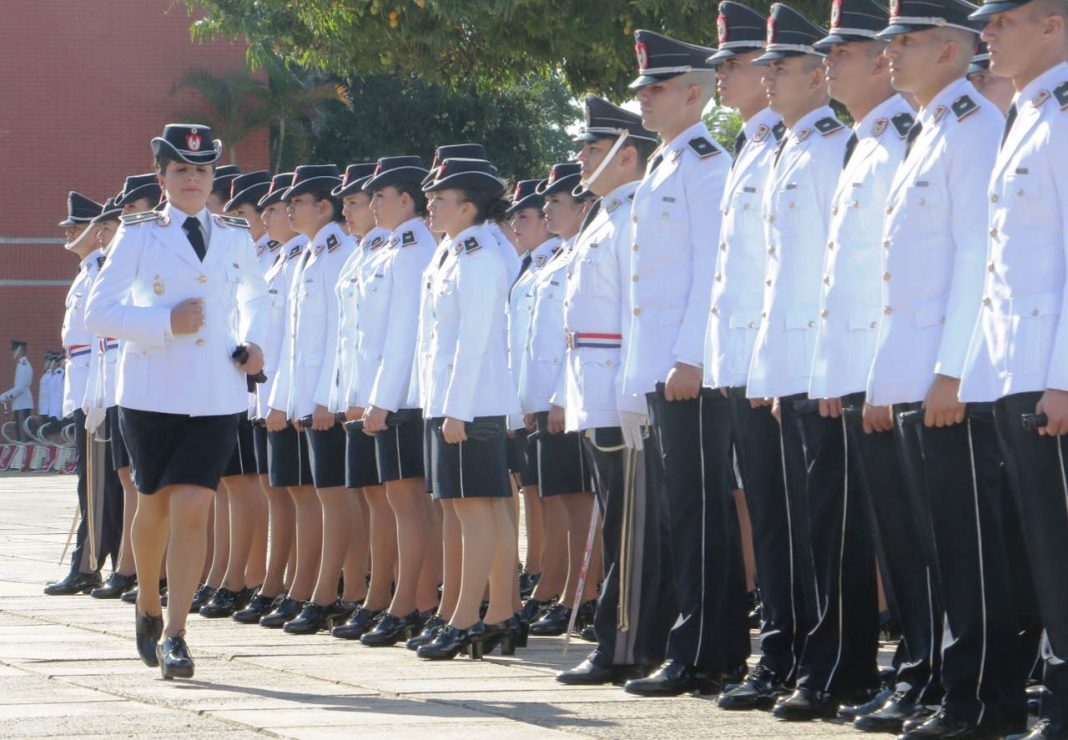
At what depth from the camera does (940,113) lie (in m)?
6.15

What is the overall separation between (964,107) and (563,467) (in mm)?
4266

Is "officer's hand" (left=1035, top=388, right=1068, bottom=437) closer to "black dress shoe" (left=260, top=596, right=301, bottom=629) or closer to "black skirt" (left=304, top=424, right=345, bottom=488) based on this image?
"black skirt" (left=304, top=424, right=345, bottom=488)

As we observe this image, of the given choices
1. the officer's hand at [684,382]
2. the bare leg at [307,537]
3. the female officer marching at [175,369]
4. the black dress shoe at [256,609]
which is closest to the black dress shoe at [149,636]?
the female officer marching at [175,369]

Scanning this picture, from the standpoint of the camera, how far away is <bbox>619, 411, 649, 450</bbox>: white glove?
7477 mm

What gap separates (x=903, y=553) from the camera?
20.6ft

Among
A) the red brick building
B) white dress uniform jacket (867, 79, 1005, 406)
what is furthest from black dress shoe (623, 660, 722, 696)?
the red brick building

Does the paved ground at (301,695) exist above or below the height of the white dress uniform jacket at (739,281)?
below

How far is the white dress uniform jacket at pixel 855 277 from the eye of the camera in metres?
6.34

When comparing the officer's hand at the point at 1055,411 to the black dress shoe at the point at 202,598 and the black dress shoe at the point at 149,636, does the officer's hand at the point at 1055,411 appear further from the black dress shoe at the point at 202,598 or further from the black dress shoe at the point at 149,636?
the black dress shoe at the point at 202,598

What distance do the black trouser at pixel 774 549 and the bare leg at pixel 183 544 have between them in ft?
7.73

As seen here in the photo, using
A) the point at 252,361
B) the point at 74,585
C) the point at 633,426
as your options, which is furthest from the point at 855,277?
the point at 74,585

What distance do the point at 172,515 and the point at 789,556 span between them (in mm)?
2599

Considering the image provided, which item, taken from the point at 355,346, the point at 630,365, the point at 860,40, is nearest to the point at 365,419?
the point at 355,346

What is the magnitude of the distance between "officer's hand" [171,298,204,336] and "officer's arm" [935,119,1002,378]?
127 inches
